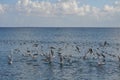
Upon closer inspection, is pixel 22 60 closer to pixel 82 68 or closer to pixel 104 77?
pixel 82 68

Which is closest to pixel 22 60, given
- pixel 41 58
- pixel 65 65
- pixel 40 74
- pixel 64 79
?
pixel 41 58

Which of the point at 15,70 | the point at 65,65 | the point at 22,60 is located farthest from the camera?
the point at 22,60

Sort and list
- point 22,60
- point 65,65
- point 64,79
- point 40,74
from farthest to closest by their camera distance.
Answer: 1. point 22,60
2. point 65,65
3. point 40,74
4. point 64,79

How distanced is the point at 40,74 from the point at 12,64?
12.4 m

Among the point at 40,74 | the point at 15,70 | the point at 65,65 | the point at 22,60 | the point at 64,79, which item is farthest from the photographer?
the point at 22,60

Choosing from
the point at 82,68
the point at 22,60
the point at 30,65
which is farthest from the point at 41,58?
the point at 82,68

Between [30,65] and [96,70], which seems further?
[30,65]

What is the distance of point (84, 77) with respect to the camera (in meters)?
56.6

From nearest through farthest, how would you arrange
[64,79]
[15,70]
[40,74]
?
1. [64,79]
2. [40,74]
3. [15,70]

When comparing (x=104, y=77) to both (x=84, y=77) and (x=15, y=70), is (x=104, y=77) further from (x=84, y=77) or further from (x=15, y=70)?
(x=15, y=70)

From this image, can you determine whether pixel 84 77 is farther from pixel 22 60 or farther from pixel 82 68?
pixel 22 60

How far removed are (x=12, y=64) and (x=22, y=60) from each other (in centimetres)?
567

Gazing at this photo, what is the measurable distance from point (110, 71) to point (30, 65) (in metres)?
15.1

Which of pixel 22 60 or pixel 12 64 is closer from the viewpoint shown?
pixel 12 64
